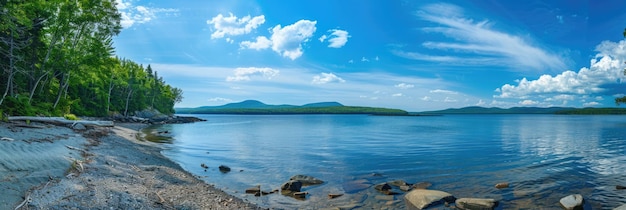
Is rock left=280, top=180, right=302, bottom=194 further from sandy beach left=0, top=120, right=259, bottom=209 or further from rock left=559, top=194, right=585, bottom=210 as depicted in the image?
rock left=559, top=194, right=585, bottom=210

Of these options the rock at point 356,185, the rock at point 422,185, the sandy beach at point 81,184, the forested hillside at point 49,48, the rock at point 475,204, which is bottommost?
the rock at point 356,185

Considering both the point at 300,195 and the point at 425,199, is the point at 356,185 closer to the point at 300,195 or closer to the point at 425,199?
the point at 300,195

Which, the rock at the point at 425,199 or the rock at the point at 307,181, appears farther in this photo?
the rock at the point at 307,181

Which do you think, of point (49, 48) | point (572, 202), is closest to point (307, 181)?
point (572, 202)

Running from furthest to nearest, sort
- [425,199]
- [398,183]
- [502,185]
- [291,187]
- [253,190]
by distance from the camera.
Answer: [398,183] → [502,185] → [291,187] → [253,190] → [425,199]

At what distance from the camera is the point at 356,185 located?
17.8 metres

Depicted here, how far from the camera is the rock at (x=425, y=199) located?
13.4m

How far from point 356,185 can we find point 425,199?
481 centimetres

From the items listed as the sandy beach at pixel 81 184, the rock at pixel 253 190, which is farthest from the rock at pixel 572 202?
the rock at pixel 253 190

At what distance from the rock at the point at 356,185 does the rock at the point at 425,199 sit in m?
2.95

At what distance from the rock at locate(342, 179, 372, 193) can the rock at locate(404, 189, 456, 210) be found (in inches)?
116

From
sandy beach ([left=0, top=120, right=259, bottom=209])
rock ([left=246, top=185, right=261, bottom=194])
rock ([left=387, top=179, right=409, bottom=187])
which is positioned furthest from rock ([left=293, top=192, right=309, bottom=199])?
rock ([left=387, top=179, right=409, bottom=187])

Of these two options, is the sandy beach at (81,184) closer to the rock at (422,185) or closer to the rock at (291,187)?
the rock at (291,187)

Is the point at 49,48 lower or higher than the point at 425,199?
higher
